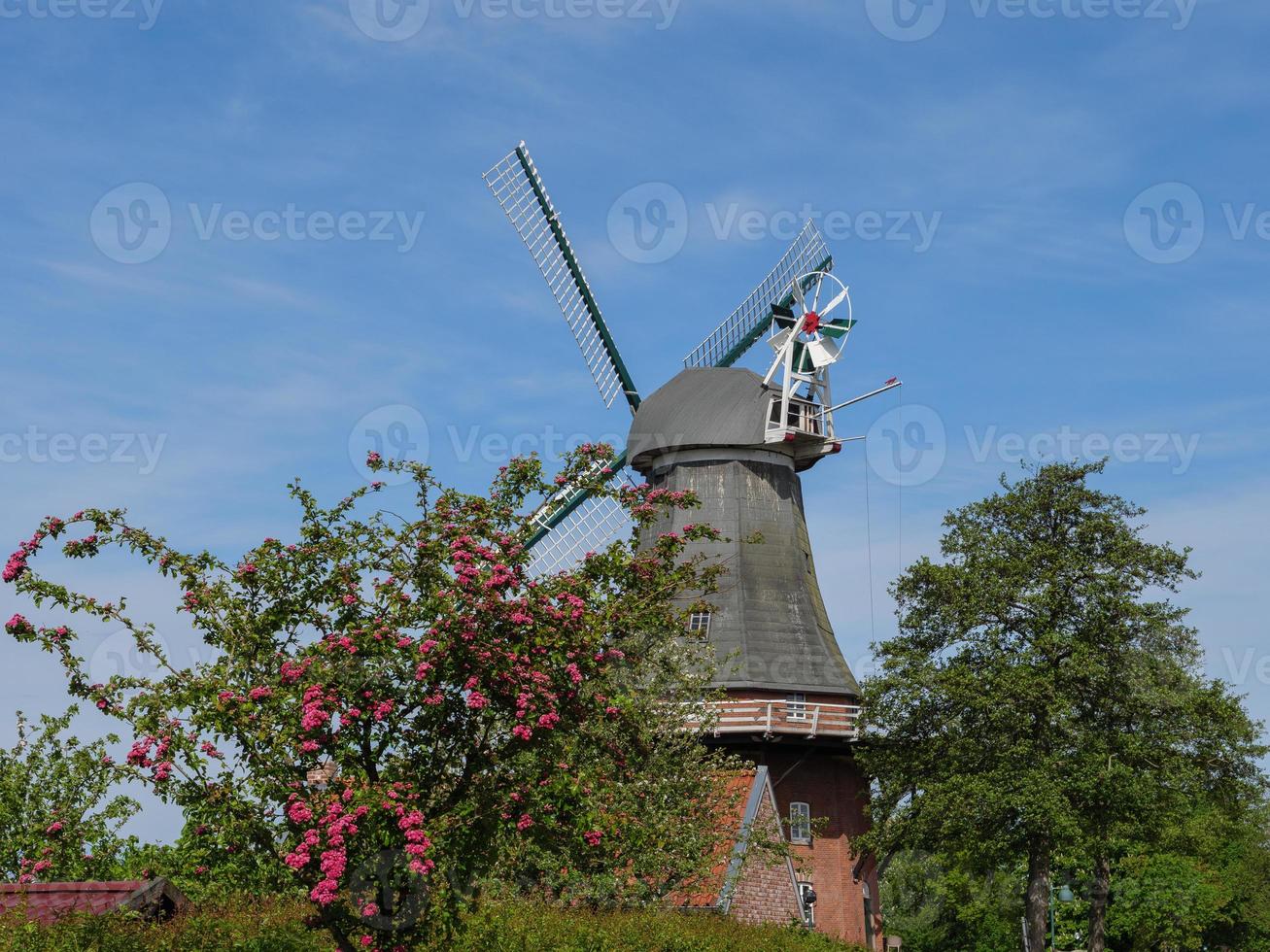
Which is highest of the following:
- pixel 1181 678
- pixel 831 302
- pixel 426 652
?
pixel 831 302

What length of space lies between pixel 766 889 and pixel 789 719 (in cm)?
1063

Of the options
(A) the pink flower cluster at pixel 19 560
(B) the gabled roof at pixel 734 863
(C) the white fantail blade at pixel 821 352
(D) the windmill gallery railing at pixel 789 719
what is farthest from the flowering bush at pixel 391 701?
(C) the white fantail blade at pixel 821 352

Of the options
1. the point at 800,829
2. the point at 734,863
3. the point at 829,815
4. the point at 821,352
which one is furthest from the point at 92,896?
the point at 821,352

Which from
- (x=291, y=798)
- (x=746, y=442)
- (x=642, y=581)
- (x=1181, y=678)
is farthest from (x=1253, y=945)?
(x=291, y=798)

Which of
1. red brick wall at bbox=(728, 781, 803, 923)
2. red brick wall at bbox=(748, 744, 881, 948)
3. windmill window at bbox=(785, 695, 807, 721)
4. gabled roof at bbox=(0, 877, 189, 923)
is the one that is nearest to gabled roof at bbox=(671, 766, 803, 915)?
red brick wall at bbox=(728, 781, 803, 923)

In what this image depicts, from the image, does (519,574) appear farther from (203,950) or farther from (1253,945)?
(1253,945)

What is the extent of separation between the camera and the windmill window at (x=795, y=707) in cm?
4488

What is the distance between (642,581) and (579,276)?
36224mm

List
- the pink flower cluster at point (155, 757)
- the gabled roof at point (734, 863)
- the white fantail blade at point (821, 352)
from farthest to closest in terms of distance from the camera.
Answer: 1. the white fantail blade at point (821, 352)
2. the gabled roof at point (734, 863)
3. the pink flower cluster at point (155, 757)

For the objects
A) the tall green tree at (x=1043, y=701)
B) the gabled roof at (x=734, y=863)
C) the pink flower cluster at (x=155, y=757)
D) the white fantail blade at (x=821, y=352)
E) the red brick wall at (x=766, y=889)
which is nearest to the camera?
the pink flower cluster at (x=155, y=757)

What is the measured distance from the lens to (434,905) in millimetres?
16562

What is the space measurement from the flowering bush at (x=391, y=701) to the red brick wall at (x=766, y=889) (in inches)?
584

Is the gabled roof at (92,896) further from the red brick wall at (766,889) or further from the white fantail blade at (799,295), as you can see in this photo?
the white fantail blade at (799,295)

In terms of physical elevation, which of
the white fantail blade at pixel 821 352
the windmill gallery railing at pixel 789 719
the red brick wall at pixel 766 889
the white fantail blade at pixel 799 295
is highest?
the white fantail blade at pixel 799 295
